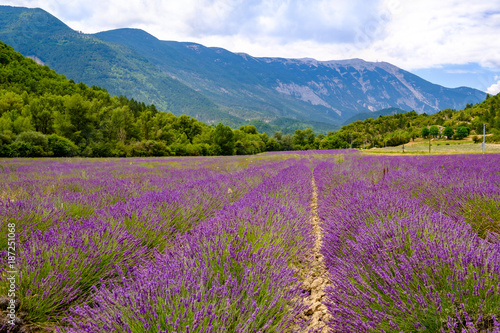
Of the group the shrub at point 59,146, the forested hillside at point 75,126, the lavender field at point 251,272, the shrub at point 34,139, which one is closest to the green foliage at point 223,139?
the forested hillside at point 75,126

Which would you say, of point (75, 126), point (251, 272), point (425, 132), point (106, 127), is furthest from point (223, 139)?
point (251, 272)

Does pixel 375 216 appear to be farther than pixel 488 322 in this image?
Yes

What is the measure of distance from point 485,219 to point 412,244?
1.86 m

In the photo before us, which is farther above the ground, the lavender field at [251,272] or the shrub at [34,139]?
the shrub at [34,139]

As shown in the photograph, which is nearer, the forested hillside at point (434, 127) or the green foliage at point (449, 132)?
the forested hillside at point (434, 127)

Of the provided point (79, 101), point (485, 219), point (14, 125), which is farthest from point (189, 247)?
point (79, 101)

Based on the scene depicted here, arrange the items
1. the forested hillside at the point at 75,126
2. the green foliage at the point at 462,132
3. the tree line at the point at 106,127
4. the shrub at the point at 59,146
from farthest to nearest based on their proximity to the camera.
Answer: the green foliage at the point at 462,132, the tree line at the point at 106,127, the forested hillside at the point at 75,126, the shrub at the point at 59,146

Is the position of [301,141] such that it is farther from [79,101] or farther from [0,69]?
[0,69]

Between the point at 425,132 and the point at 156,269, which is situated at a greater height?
the point at 425,132

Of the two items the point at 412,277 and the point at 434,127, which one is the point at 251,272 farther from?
the point at 434,127

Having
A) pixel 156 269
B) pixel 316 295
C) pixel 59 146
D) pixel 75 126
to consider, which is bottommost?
pixel 316 295

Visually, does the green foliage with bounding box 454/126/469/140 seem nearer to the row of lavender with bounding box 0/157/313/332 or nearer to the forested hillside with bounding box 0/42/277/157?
the forested hillside with bounding box 0/42/277/157

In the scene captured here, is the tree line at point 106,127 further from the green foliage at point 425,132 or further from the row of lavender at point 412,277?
the row of lavender at point 412,277

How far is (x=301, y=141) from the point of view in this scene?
7719cm
